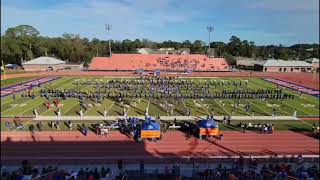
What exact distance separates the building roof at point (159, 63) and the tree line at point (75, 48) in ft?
40.1

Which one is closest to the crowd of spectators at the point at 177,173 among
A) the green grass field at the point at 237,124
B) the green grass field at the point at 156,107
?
the green grass field at the point at 237,124

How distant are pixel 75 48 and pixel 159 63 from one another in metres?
21.0

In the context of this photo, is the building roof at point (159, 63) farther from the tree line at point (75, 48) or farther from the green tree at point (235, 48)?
the green tree at point (235, 48)

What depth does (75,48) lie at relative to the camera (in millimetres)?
79750

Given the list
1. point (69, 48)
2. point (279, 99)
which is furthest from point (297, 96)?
point (69, 48)

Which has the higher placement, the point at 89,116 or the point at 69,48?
the point at 69,48

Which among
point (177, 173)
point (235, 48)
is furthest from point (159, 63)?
point (177, 173)

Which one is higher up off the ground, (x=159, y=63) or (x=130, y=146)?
(x=159, y=63)

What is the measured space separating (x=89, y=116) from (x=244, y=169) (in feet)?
45.7

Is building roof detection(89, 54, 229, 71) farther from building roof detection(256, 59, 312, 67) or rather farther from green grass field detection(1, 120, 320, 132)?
green grass field detection(1, 120, 320, 132)

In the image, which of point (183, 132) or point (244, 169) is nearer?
point (244, 169)

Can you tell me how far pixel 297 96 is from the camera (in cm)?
3803

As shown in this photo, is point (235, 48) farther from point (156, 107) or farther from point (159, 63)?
point (156, 107)

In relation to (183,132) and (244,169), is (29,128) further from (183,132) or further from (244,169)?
(244,169)
